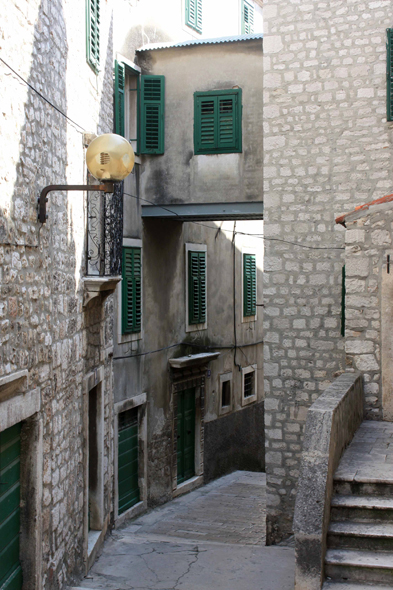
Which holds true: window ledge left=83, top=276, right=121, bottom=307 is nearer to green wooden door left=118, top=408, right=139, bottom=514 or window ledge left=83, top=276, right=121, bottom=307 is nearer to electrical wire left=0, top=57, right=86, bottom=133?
electrical wire left=0, top=57, right=86, bottom=133

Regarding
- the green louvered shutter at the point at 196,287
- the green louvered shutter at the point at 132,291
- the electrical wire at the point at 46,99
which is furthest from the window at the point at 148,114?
the electrical wire at the point at 46,99

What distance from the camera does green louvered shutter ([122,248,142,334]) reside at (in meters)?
11.9

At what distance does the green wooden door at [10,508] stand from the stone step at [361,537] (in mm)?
2560

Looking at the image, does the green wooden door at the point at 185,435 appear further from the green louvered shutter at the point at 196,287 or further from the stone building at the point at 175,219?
the green louvered shutter at the point at 196,287

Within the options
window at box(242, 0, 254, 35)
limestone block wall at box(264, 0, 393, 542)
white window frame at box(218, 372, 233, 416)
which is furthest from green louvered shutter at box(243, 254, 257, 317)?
limestone block wall at box(264, 0, 393, 542)

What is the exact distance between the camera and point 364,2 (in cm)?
976

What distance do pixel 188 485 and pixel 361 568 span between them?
10346 millimetres

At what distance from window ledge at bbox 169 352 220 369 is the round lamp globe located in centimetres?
821

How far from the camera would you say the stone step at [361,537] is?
490 centimetres

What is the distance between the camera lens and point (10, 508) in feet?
18.1

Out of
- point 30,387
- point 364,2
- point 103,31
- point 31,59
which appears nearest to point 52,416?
point 30,387

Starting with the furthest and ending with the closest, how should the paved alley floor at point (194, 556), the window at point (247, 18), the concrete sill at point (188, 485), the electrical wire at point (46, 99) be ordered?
the window at point (247, 18)
the concrete sill at point (188, 485)
the paved alley floor at point (194, 556)
the electrical wire at point (46, 99)

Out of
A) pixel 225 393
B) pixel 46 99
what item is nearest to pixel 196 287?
pixel 225 393

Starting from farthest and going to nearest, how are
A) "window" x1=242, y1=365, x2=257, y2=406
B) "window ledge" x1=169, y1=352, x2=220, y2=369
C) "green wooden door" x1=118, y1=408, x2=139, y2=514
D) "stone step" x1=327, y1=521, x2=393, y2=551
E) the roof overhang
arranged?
"window" x1=242, y1=365, x2=257, y2=406, "window ledge" x1=169, y1=352, x2=220, y2=369, "green wooden door" x1=118, y1=408, x2=139, y2=514, the roof overhang, "stone step" x1=327, y1=521, x2=393, y2=551
